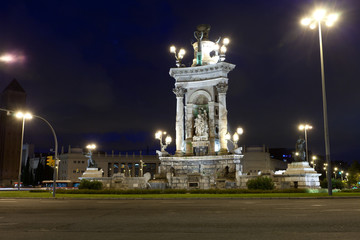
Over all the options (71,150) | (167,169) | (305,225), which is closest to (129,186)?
(167,169)

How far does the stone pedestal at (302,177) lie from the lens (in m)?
35.5

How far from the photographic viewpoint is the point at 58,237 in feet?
28.8

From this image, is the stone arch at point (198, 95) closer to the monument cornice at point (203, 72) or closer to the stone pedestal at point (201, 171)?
the monument cornice at point (203, 72)

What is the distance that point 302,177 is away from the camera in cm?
3562

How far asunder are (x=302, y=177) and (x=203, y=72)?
21302 mm

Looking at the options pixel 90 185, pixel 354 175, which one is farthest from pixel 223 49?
pixel 354 175

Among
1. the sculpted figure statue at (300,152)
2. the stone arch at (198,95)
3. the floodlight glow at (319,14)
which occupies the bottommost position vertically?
the sculpted figure statue at (300,152)

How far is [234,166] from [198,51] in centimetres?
1819

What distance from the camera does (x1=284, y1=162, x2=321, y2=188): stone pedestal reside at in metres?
35.5

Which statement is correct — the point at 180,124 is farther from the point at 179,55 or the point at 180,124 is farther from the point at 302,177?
the point at 302,177

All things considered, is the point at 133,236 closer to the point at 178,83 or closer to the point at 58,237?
the point at 58,237

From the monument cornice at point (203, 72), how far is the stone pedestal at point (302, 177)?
58.5ft

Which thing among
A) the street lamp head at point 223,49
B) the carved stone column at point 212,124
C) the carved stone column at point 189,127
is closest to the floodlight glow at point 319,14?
the street lamp head at point 223,49

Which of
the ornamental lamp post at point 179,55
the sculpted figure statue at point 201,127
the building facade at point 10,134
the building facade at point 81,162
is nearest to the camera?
the sculpted figure statue at point 201,127
